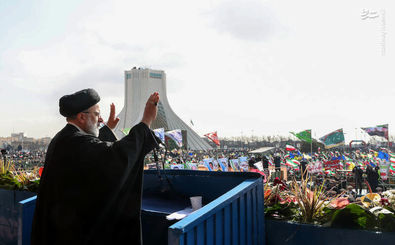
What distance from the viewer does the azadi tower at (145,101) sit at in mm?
66500

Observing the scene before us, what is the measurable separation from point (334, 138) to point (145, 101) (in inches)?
2108

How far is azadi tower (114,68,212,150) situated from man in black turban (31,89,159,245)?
6372 cm

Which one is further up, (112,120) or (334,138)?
(112,120)

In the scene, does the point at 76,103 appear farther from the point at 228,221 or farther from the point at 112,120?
the point at 228,221

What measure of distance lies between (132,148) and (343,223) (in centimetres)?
170

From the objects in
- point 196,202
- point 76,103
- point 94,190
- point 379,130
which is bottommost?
point 196,202

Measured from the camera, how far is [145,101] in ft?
223

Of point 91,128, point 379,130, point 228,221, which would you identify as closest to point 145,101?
point 379,130

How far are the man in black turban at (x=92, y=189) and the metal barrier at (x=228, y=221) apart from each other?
0.38m

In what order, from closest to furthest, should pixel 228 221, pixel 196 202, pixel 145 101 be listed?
pixel 228 221, pixel 196 202, pixel 145 101

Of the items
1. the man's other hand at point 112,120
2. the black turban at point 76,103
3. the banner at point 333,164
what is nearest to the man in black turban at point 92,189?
the black turban at point 76,103

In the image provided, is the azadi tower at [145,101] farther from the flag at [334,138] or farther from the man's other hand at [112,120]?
the man's other hand at [112,120]

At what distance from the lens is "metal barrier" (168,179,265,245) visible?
1.64 metres

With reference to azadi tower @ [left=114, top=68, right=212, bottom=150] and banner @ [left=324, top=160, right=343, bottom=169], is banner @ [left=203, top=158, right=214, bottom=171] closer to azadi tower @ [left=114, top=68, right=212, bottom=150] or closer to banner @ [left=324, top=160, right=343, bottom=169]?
banner @ [left=324, top=160, right=343, bottom=169]
